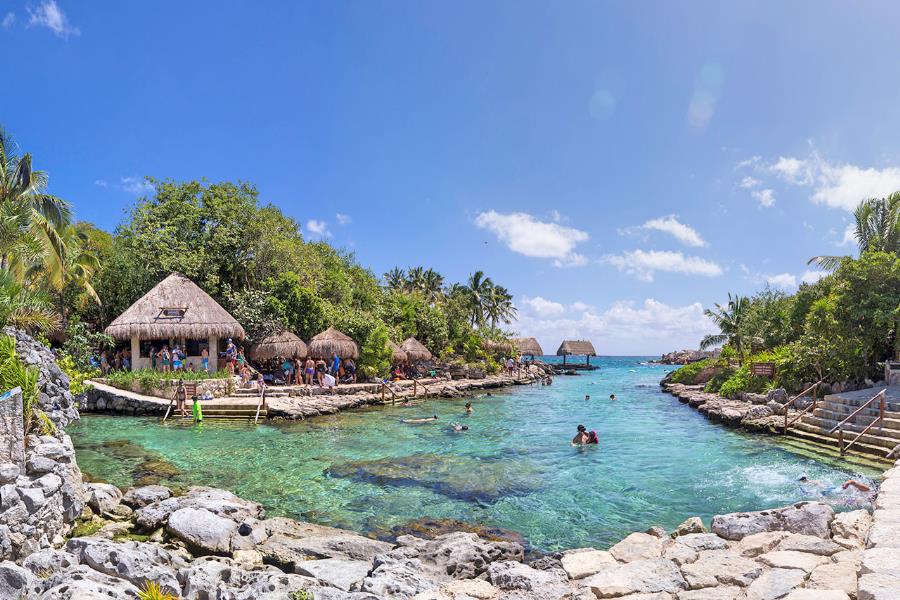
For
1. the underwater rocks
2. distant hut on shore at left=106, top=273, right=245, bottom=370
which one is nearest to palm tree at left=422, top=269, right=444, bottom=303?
A: distant hut on shore at left=106, top=273, right=245, bottom=370

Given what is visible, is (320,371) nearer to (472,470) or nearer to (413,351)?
(413,351)

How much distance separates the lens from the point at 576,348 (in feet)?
197

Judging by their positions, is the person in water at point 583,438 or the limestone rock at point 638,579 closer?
the limestone rock at point 638,579

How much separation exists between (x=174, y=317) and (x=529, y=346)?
37978mm

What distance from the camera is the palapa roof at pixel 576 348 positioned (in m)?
59.4

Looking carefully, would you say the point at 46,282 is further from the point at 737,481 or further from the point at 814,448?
the point at 814,448

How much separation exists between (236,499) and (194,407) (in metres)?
9.20

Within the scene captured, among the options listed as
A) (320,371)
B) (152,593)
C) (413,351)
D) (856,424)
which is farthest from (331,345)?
(152,593)

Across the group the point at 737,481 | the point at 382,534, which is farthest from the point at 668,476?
the point at 382,534

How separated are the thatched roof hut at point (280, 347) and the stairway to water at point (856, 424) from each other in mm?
18402

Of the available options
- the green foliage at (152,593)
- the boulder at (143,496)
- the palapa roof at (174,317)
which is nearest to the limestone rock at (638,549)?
the green foliage at (152,593)

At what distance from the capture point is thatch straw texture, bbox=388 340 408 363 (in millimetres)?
27587

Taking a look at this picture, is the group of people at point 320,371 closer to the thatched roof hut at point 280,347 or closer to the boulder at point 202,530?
the thatched roof hut at point 280,347

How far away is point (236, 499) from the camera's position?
8391 millimetres
